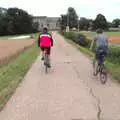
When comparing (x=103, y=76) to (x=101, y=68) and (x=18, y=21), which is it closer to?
(x=101, y=68)

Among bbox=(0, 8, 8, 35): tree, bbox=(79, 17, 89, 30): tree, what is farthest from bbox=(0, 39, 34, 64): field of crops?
bbox=(79, 17, 89, 30): tree

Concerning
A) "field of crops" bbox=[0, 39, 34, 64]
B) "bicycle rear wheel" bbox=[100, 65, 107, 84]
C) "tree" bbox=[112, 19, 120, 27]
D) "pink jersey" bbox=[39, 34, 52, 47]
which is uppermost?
"pink jersey" bbox=[39, 34, 52, 47]

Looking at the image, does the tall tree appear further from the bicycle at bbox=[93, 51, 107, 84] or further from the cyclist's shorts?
the cyclist's shorts

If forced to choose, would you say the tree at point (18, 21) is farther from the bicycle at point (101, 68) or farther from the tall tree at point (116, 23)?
the bicycle at point (101, 68)

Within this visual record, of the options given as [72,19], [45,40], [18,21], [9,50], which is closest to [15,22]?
[18,21]

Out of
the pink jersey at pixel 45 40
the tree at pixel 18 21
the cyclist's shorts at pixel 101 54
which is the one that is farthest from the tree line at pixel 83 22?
the cyclist's shorts at pixel 101 54

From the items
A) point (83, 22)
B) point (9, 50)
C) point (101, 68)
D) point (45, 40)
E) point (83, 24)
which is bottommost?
point (83, 24)
